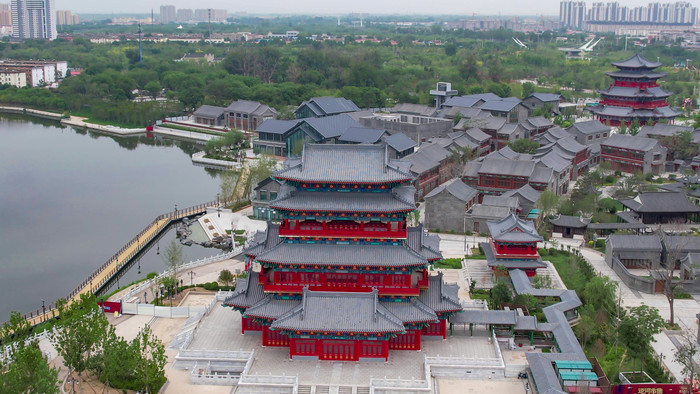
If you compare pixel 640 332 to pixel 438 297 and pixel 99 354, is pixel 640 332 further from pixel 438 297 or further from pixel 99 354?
pixel 99 354

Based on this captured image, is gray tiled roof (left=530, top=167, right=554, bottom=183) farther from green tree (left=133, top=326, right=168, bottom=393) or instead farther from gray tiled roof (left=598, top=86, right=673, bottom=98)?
green tree (left=133, top=326, right=168, bottom=393)

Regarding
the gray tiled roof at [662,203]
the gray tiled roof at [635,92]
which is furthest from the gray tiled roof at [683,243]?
the gray tiled roof at [635,92]

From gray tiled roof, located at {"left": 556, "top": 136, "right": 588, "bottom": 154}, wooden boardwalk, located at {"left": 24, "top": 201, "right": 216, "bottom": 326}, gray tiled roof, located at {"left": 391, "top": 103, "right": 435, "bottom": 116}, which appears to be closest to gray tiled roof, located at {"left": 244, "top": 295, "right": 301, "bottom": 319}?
wooden boardwalk, located at {"left": 24, "top": 201, "right": 216, "bottom": 326}

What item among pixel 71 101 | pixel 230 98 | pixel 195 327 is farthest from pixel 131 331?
pixel 71 101

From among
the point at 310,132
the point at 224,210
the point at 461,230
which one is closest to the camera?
Result: the point at 461,230

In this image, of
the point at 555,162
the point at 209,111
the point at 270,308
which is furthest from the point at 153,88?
the point at 270,308

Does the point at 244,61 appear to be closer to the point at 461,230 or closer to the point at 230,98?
the point at 230,98
